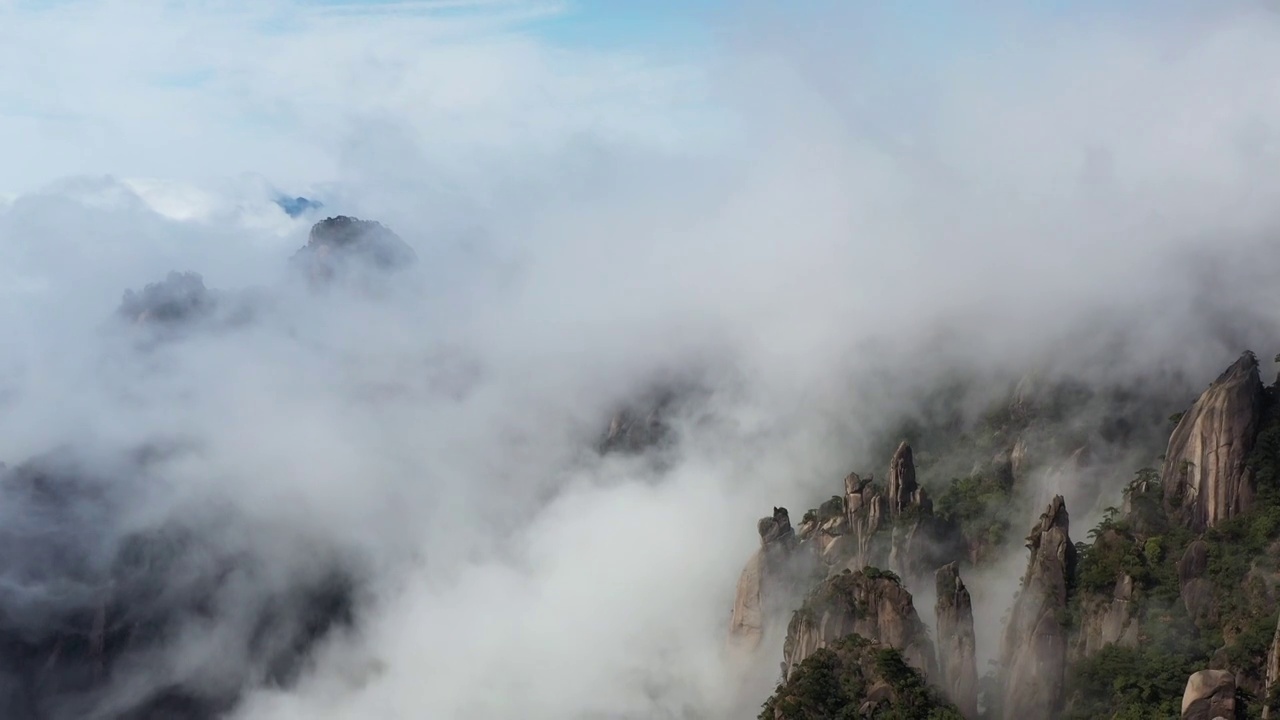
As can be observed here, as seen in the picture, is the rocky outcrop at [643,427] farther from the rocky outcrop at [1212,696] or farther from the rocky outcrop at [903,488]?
the rocky outcrop at [1212,696]

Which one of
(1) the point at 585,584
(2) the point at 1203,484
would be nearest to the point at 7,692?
(1) the point at 585,584

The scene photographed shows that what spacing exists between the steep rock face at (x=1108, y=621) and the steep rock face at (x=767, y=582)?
32676 mm

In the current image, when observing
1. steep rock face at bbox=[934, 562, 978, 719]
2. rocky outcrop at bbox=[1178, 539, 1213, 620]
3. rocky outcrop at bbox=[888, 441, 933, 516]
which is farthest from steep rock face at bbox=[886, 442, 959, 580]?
rocky outcrop at bbox=[1178, 539, 1213, 620]

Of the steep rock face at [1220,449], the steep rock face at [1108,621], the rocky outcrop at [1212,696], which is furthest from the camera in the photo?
the steep rock face at [1220,449]

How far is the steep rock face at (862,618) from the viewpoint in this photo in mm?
86375

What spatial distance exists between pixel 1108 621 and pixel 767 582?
3686cm

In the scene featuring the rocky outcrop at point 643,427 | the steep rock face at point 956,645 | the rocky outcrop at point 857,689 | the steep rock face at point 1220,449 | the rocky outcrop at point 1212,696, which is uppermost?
the rocky outcrop at point 643,427

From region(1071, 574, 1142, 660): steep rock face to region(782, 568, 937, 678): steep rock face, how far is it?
986cm

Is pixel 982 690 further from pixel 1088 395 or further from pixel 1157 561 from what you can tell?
pixel 1088 395

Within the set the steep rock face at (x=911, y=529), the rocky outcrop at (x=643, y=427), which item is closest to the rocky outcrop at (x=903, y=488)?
the steep rock face at (x=911, y=529)

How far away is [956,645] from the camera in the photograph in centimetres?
8619

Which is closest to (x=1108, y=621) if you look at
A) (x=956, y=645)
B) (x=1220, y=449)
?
(x=956, y=645)

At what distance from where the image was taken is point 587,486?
196 meters

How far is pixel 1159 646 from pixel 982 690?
12.8m
